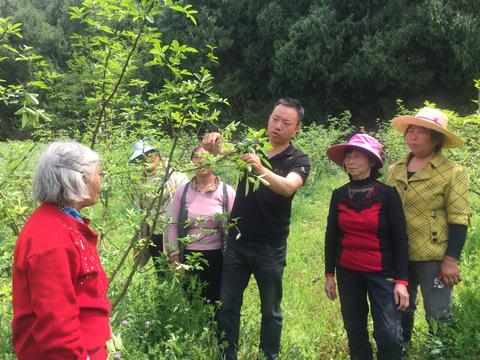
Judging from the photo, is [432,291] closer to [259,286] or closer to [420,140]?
[420,140]

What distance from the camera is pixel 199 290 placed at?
2982mm

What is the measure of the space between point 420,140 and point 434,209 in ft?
1.38

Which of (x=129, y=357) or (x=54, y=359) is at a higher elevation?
(x=54, y=359)

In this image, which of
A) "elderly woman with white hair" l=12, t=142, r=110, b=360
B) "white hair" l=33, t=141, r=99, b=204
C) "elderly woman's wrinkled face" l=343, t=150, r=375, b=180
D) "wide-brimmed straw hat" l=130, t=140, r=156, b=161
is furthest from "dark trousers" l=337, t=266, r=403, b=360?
Result: "white hair" l=33, t=141, r=99, b=204

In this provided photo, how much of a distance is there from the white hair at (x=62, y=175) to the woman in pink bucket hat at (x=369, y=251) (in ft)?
5.23

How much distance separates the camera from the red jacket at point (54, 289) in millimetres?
1344

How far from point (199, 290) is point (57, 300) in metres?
1.71

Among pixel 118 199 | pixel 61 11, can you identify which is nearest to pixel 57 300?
pixel 118 199

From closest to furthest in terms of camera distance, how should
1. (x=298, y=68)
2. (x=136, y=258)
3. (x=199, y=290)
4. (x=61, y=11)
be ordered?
(x=136, y=258) < (x=199, y=290) < (x=298, y=68) < (x=61, y=11)

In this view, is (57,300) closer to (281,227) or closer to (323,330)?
(281,227)

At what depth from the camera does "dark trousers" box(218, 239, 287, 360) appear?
8.82 feet

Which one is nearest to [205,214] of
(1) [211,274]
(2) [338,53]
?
(1) [211,274]

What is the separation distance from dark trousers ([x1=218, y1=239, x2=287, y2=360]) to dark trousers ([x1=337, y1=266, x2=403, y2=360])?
411 mm

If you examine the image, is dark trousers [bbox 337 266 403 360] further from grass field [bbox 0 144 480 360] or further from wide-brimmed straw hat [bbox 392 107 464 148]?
wide-brimmed straw hat [bbox 392 107 464 148]
